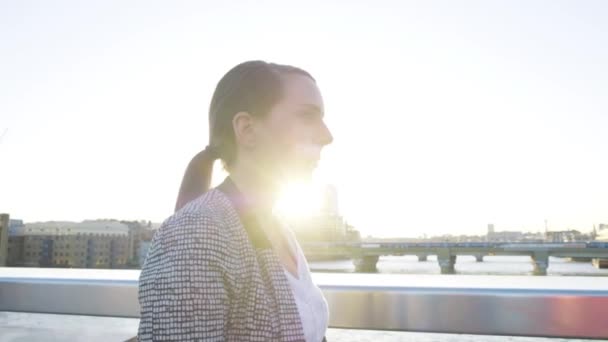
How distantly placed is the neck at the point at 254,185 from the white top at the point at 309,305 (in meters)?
0.13

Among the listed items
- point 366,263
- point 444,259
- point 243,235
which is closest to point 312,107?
point 243,235

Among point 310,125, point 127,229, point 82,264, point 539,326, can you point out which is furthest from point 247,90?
point 127,229

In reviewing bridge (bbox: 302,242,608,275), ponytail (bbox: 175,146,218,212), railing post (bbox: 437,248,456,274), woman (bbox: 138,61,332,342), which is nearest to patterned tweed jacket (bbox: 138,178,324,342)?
woman (bbox: 138,61,332,342)

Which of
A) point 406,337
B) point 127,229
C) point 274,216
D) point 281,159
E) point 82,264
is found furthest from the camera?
point 127,229

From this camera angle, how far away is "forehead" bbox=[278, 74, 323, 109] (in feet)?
2.27

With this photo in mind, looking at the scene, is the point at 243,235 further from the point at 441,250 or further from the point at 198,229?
the point at 441,250

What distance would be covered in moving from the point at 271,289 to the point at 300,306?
8cm

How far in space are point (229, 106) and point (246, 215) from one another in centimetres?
20

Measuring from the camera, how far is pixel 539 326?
854mm

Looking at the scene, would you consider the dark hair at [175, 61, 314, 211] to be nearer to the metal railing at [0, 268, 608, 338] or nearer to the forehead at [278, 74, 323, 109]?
the forehead at [278, 74, 323, 109]

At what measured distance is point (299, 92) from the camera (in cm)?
70

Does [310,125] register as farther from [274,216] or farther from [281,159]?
[274,216]

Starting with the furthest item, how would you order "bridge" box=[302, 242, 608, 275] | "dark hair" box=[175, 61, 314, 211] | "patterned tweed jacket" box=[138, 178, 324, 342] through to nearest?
"bridge" box=[302, 242, 608, 275] < "dark hair" box=[175, 61, 314, 211] < "patterned tweed jacket" box=[138, 178, 324, 342]

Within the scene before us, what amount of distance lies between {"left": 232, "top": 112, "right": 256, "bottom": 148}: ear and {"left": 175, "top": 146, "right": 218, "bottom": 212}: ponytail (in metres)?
0.07
